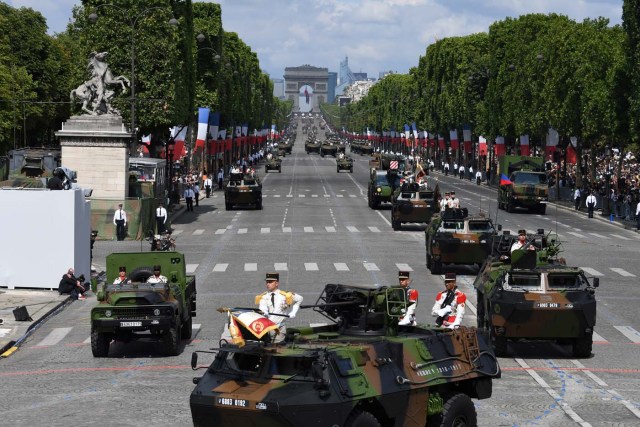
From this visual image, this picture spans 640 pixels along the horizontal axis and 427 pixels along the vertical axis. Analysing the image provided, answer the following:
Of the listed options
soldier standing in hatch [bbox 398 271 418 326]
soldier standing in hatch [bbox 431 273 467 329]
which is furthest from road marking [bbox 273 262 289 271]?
soldier standing in hatch [bbox 398 271 418 326]

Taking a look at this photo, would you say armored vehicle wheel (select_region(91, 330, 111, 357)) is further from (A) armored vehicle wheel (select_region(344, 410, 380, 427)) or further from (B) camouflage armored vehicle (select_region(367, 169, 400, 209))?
(B) camouflage armored vehicle (select_region(367, 169, 400, 209))

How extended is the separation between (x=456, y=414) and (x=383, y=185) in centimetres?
5968

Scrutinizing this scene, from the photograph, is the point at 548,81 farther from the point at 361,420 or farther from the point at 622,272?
the point at 361,420

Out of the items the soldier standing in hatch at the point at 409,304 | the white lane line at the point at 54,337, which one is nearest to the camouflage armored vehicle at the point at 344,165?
the white lane line at the point at 54,337

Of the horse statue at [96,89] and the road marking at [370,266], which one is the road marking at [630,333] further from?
the horse statue at [96,89]

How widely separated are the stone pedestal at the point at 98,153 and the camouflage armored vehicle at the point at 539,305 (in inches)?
1449

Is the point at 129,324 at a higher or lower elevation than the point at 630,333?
higher

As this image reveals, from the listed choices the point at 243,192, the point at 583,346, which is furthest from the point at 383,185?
the point at 583,346

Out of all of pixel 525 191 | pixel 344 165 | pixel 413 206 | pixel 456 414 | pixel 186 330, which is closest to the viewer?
pixel 456 414

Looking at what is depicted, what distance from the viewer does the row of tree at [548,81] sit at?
72.3 meters

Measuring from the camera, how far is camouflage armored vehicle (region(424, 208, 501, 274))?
40.8 metres

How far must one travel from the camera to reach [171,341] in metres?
25.9

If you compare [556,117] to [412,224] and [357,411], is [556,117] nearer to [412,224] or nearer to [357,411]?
[412,224]

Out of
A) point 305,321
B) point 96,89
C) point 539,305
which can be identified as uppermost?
point 96,89
